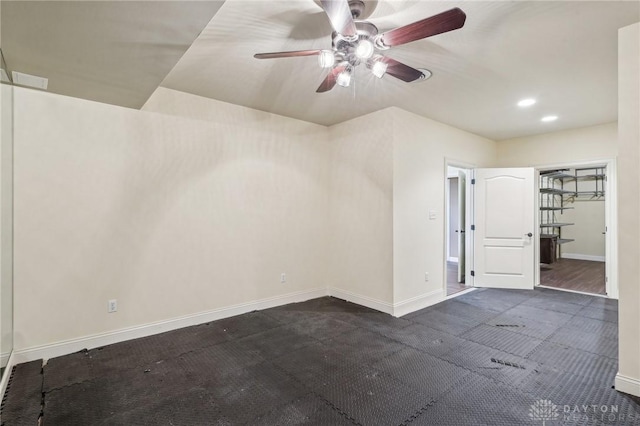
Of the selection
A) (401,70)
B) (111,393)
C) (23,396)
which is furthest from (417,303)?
(23,396)

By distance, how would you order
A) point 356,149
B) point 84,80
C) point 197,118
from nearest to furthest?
point 84,80
point 197,118
point 356,149

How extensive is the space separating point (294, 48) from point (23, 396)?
323 cm

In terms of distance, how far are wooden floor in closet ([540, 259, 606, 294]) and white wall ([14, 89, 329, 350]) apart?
4.54 metres

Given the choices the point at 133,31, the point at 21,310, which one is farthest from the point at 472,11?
the point at 21,310

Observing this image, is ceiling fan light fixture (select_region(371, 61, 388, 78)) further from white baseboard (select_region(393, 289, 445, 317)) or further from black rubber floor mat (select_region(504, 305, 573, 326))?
black rubber floor mat (select_region(504, 305, 573, 326))

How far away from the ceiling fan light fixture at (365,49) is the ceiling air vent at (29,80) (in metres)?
2.41

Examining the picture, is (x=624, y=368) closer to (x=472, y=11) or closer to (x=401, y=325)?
(x=401, y=325)

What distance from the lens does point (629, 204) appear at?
2.18 m

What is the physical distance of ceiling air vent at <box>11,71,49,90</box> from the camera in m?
2.31

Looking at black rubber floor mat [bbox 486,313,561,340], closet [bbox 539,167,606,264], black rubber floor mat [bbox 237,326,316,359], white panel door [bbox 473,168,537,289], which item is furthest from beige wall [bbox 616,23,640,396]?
closet [bbox 539,167,606,264]

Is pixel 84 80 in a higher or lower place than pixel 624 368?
higher

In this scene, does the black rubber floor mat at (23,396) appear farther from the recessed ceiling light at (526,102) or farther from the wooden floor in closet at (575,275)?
the wooden floor in closet at (575,275)

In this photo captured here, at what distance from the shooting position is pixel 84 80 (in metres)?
2.43

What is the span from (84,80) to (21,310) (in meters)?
1.99
